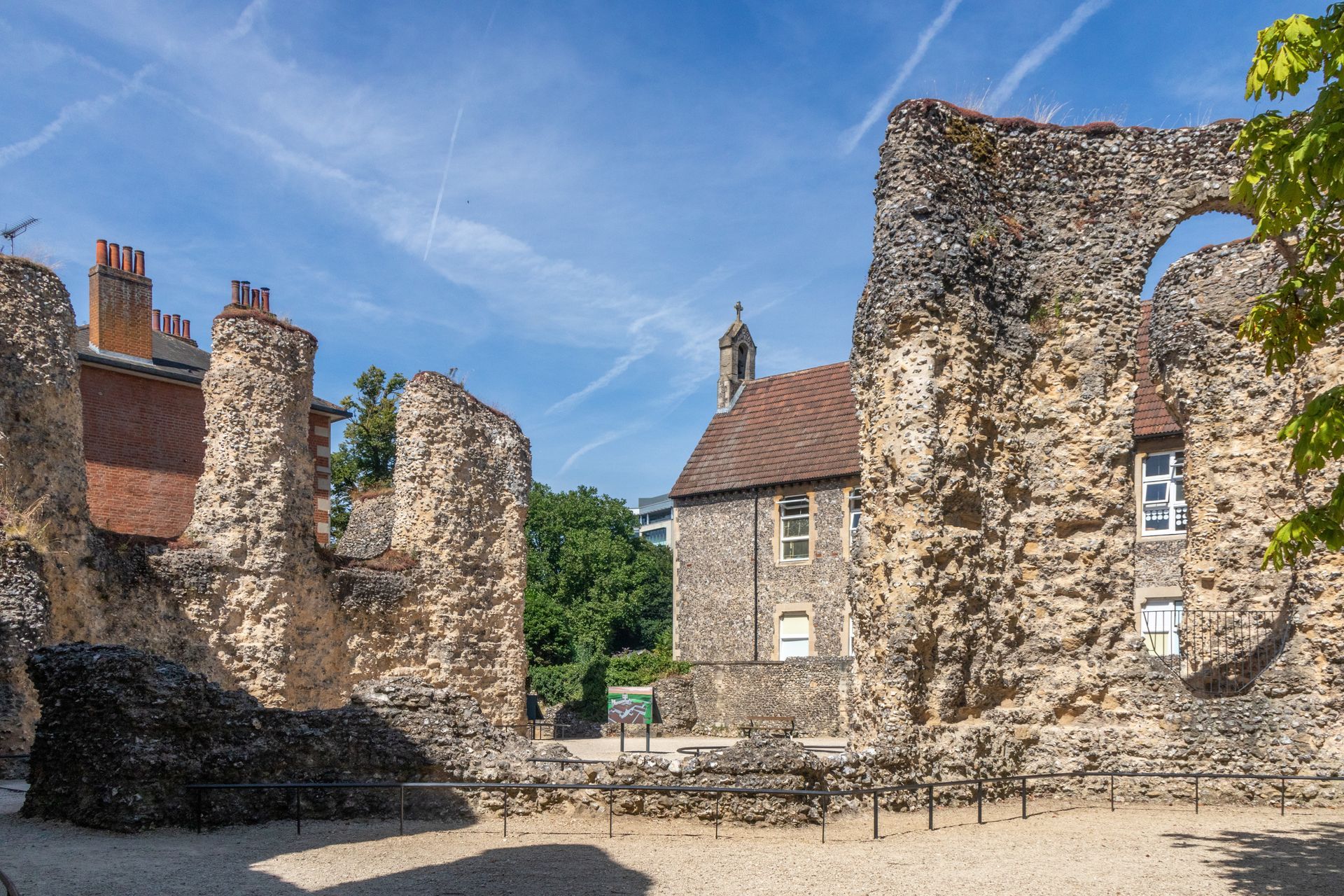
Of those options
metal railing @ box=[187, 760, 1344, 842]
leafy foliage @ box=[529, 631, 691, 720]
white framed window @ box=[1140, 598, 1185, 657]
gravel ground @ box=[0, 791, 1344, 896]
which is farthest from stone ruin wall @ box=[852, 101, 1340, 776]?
leafy foliage @ box=[529, 631, 691, 720]

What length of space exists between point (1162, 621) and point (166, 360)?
20.1 meters

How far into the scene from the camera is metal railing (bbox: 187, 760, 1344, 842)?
29.9 ft

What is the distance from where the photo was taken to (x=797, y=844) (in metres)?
8.97

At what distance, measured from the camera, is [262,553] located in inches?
560

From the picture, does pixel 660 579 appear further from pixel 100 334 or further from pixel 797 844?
pixel 797 844

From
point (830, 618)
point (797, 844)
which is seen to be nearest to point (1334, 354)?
point (797, 844)

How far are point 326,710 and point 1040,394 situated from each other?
778cm

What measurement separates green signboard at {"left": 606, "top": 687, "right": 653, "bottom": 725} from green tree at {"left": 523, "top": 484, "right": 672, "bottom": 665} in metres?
12.1

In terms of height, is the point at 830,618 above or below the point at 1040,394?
below

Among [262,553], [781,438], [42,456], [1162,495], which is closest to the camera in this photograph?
[42,456]

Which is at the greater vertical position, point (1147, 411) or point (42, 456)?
point (1147, 411)

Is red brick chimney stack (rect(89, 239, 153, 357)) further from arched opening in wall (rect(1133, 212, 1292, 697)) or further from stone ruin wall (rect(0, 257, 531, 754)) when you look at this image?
arched opening in wall (rect(1133, 212, 1292, 697))

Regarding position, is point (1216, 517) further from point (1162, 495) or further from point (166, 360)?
point (166, 360)

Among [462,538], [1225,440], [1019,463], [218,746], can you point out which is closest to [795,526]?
[462,538]
